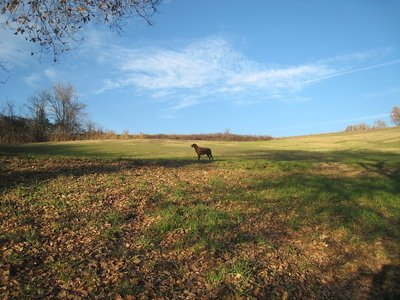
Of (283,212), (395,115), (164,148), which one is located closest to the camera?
(283,212)

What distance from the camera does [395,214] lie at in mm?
12617

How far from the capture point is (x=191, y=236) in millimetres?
9750

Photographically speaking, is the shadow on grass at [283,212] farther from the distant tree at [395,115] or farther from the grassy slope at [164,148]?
the distant tree at [395,115]

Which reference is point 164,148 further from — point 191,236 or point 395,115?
point 395,115

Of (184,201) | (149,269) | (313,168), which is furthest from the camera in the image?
(313,168)

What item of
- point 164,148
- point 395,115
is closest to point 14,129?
point 164,148

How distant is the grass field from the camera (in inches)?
300

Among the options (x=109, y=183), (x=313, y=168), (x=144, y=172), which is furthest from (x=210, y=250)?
(x=313, y=168)

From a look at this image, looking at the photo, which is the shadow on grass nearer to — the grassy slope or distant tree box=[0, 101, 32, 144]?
the grassy slope

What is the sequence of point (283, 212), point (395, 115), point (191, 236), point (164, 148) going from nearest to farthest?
point (191, 236) → point (283, 212) → point (164, 148) → point (395, 115)

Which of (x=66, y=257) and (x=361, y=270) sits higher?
(x=66, y=257)

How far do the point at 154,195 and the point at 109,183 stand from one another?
2.21 meters

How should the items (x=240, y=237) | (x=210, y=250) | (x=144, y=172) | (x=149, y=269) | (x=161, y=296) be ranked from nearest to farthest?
(x=161, y=296)
(x=149, y=269)
(x=210, y=250)
(x=240, y=237)
(x=144, y=172)

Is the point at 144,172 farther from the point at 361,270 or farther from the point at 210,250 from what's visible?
the point at 361,270
